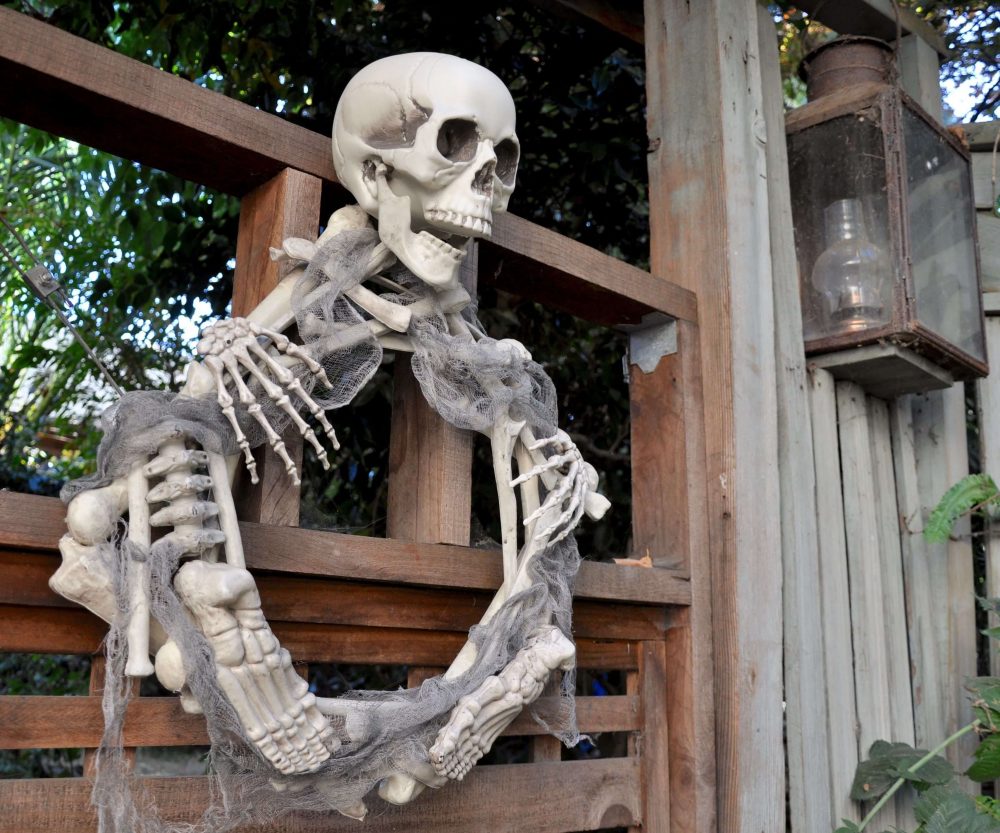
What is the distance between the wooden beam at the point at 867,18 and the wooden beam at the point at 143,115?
1.36 meters

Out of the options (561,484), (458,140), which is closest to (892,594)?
(561,484)

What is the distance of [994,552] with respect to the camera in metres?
2.71

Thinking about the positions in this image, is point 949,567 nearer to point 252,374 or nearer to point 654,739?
point 654,739

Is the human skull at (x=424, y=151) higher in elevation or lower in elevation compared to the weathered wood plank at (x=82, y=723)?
higher

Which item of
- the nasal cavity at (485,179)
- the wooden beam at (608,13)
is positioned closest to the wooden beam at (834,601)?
the wooden beam at (608,13)

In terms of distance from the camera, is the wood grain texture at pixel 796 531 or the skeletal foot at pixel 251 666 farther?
the wood grain texture at pixel 796 531

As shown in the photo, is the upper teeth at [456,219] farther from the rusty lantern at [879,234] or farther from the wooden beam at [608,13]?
the wooden beam at [608,13]

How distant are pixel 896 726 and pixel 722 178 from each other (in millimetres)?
1258

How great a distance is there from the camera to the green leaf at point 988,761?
2273mm

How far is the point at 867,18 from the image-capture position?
287cm

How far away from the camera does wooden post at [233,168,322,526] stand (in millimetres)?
1566

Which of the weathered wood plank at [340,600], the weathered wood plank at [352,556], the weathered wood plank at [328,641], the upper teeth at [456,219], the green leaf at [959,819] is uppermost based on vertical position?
the upper teeth at [456,219]

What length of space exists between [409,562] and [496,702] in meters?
0.24

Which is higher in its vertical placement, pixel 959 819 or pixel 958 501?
pixel 958 501
